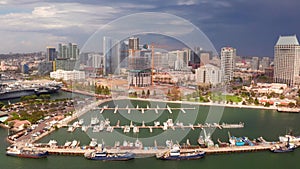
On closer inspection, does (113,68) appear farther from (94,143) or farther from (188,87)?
(94,143)

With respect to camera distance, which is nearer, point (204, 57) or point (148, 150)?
point (148, 150)

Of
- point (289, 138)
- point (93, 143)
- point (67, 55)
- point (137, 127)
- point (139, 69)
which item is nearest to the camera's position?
point (93, 143)

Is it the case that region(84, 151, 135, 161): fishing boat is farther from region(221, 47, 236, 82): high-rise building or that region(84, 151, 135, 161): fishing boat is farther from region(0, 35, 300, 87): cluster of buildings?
region(221, 47, 236, 82): high-rise building

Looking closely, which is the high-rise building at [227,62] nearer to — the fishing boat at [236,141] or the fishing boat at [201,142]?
the fishing boat at [236,141]

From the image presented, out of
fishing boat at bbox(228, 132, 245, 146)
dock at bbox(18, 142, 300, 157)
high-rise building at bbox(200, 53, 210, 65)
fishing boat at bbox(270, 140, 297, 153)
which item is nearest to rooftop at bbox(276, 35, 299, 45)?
high-rise building at bbox(200, 53, 210, 65)

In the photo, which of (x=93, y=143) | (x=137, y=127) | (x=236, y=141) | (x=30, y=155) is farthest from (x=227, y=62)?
(x=30, y=155)

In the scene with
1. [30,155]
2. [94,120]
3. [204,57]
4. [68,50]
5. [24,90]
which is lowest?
[30,155]

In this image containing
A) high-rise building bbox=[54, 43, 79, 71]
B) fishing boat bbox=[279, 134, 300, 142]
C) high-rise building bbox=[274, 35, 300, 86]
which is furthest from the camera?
high-rise building bbox=[54, 43, 79, 71]

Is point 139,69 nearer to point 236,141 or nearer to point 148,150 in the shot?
point 236,141
